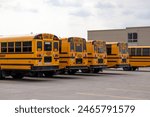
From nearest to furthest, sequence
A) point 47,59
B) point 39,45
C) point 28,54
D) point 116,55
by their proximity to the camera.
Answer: point 28,54 < point 39,45 < point 47,59 < point 116,55

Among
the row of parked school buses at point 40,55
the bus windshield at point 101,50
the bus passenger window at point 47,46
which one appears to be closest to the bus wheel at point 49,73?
the row of parked school buses at point 40,55

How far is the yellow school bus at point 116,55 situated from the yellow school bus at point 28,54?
9.09 meters

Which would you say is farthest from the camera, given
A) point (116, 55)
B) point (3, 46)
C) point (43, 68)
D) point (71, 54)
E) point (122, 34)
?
point (122, 34)

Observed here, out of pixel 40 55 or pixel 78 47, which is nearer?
pixel 40 55

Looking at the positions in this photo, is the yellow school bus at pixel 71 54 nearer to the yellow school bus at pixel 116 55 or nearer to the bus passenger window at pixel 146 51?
the yellow school bus at pixel 116 55

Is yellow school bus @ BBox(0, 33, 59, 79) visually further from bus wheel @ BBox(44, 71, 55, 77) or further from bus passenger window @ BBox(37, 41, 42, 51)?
bus wheel @ BBox(44, 71, 55, 77)

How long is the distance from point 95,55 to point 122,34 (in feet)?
129

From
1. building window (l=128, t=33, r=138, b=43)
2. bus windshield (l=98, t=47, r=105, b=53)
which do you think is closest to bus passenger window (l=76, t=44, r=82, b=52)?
bus windshield (l=98, t=47, r=105, b=53)

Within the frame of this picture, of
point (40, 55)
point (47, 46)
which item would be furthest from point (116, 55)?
point (40, 55)

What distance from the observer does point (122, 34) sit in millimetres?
66375

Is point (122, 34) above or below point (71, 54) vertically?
above

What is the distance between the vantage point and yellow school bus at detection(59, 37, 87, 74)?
24.7m

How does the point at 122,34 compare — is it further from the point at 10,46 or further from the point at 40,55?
the point at 40,55

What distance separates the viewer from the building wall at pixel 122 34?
6350 cm
